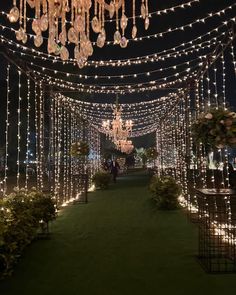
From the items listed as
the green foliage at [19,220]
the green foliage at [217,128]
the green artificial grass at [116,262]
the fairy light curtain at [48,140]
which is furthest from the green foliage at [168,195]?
the green foliage at [217,128]

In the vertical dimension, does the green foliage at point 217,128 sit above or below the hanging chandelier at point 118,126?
below

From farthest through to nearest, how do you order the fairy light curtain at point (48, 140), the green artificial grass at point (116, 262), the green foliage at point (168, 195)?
the green foliage at point (168, 195) < the fairy light curtain at point (48, 140) < the green artificial grass at point (116, 262)

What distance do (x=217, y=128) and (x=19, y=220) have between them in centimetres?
302

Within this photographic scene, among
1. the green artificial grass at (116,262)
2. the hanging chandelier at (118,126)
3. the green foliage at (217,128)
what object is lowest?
the green artificial grass at (116,262)

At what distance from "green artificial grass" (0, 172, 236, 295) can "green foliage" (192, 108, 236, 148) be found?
1650mm

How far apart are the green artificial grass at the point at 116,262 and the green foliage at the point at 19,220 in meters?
0.23

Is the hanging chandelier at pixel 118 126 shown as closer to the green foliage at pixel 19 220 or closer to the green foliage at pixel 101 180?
the green foliage at pixel 101 180

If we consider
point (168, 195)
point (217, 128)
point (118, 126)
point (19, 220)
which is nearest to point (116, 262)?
point (19, 220)

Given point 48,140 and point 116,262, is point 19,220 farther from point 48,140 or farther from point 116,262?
point 48,140

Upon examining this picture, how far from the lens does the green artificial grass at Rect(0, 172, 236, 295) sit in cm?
433

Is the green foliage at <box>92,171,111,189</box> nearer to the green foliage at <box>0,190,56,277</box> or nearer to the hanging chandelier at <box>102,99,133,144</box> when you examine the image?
the hanging chandelier at <box>102,99,133,144</box>

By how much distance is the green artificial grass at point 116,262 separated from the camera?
4.33m

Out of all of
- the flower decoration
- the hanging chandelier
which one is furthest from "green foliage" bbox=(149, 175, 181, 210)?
the hanging chandelier

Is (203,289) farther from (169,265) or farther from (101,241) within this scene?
(101,241)
